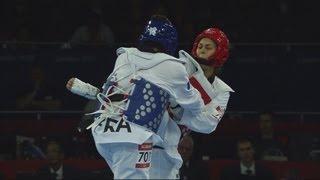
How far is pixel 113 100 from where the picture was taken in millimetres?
6258

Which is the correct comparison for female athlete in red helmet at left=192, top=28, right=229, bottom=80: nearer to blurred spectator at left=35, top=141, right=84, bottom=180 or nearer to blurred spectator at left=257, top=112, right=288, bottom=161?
blurred spectator at left=35, top=141, right=84, bottom=180

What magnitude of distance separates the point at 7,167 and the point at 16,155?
1.10 ft

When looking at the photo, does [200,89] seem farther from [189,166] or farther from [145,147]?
[189,166]

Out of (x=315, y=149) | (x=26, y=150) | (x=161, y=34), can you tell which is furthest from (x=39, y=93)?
(x=161, y=34)

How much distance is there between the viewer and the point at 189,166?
10.1 m

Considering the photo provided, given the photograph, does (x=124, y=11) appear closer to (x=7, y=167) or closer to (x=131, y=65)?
(x=7, y=167)

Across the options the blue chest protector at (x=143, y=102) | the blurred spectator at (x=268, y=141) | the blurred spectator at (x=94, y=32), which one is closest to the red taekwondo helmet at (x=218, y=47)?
the blue chest protector at (x=143, y=102)

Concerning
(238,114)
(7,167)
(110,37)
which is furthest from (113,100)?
(110,37)

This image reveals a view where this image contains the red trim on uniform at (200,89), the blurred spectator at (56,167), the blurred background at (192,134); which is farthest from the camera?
the blurred background at (192,134)

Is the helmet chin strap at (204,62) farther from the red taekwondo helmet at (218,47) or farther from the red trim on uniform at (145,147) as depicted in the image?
the red trim on uniform at (145,147)

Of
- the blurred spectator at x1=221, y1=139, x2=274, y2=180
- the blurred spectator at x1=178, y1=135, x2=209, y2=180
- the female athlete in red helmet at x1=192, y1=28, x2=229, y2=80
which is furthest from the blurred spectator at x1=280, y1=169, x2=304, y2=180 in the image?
the female athlete in red helmet at x1=192, y1=28, x2=229, y2=80

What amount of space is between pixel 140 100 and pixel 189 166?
407cm

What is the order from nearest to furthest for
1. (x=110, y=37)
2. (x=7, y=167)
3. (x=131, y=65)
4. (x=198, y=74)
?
(x=131, y=65) < (x=198, y=74) < (x=7, y=167) < (x=110, y=37)

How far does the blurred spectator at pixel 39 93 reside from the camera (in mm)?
11195
